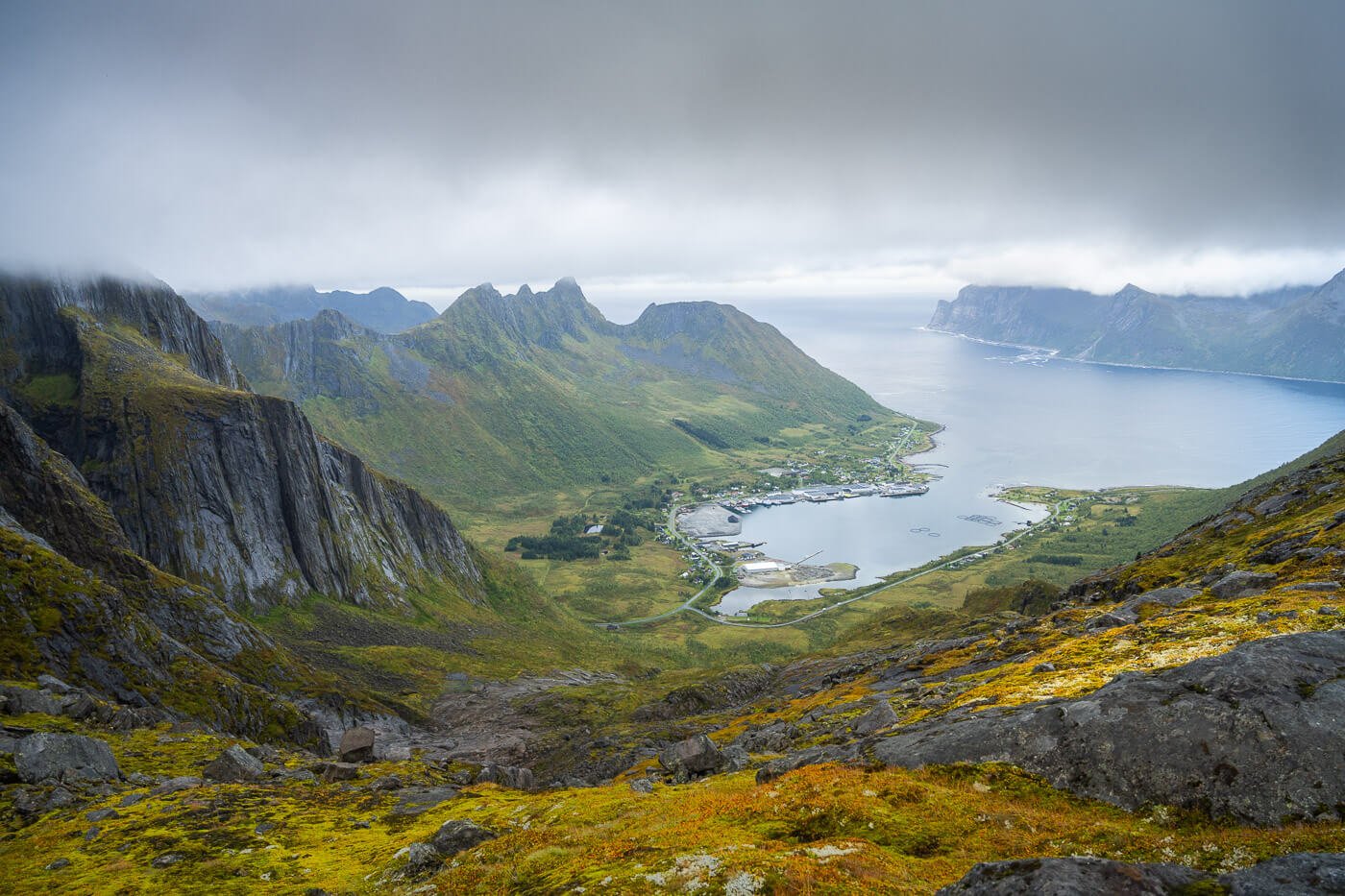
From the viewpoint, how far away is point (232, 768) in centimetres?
4656

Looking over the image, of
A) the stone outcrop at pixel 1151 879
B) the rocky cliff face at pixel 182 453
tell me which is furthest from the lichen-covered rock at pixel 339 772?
the rocky cliff face at pixel 182 453

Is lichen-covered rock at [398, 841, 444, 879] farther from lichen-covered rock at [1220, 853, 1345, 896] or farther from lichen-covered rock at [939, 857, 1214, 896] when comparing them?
lichen-covered rock at [1220, 853, 1345, 896]

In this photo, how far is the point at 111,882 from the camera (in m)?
29.8

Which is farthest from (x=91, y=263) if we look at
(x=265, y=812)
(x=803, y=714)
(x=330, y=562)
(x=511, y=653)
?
(x=803, y=714)

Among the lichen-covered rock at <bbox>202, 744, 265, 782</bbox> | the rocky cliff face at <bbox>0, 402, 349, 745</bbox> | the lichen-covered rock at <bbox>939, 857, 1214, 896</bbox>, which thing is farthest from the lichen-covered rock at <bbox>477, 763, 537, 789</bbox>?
the lichen-covered rock at <bbox>939, 857, 1214, 896</bbox>

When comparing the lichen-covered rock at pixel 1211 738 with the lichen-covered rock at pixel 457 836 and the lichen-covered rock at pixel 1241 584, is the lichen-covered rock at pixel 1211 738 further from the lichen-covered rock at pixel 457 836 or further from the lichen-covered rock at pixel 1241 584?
the lichen-covered rock at pixel 1241 584

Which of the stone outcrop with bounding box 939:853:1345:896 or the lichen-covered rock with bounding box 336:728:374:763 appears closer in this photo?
the stone outcrop with bounding box 939:853:1345:896

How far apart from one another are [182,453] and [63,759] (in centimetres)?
8750

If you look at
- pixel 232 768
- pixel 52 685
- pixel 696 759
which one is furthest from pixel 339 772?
pixel 696 759

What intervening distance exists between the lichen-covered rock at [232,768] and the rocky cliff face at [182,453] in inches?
2779

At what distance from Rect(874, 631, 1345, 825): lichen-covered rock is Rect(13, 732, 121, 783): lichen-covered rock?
50054mm

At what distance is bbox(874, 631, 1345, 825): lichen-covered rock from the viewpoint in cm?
2038

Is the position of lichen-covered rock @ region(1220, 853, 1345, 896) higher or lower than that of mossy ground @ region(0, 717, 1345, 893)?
higher

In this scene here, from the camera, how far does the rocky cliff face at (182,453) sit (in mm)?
108000
